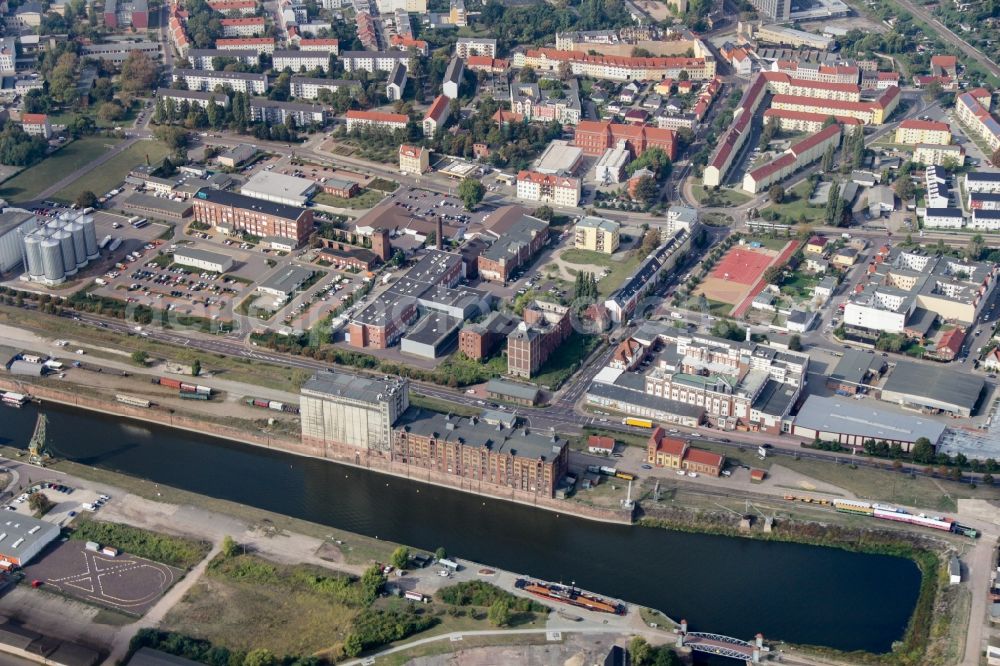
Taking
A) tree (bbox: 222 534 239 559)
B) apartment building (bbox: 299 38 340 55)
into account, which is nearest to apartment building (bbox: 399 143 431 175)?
apartment building (bbox: 299 38 340 55)

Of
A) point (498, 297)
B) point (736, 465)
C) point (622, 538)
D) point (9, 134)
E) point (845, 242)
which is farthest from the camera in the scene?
point (9, 134)

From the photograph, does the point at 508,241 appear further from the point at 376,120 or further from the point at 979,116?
the point at 979,116

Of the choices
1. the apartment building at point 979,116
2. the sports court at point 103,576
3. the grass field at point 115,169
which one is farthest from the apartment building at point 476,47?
the sports court at point 103,576

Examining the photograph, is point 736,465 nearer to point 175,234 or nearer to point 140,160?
point 175,234

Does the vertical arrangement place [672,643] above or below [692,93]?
below

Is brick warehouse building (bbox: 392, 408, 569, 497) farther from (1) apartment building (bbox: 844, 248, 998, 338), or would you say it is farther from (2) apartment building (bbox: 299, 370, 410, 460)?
(1) apartment building (bbox: 844, 248, 998, 338)

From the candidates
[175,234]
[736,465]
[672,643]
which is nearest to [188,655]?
[672,643]

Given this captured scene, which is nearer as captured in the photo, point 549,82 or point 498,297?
point 498,297
